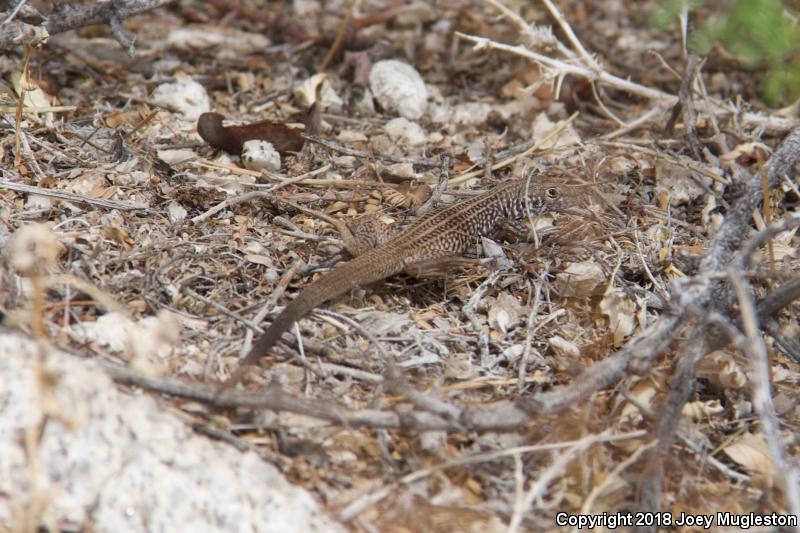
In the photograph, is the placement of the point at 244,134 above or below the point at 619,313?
above

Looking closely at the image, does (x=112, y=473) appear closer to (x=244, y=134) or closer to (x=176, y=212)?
(x=176, y=212)

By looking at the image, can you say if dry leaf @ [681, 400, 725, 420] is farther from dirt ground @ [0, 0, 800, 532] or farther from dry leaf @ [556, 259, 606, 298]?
dry leaf @ [556, 259, 606, 298]

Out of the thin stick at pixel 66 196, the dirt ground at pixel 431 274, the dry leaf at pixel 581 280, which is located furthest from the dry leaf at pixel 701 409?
the thin stick at pixel 66 196

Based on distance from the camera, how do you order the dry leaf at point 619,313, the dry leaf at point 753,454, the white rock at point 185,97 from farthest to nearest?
the white rock at point 185,97 → the dry leaf at point 619,313 → the dry leaf at point 753,454

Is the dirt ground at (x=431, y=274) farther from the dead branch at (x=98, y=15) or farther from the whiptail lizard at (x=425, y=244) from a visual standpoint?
the dead branch at (x=98, y=15)

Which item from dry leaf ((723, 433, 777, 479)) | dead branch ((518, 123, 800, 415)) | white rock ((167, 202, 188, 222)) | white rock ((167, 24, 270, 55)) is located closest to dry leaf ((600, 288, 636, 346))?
dead branch ((518, 123, 800, 415))

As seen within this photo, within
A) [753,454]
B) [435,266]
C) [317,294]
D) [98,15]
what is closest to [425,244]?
[435,266]
